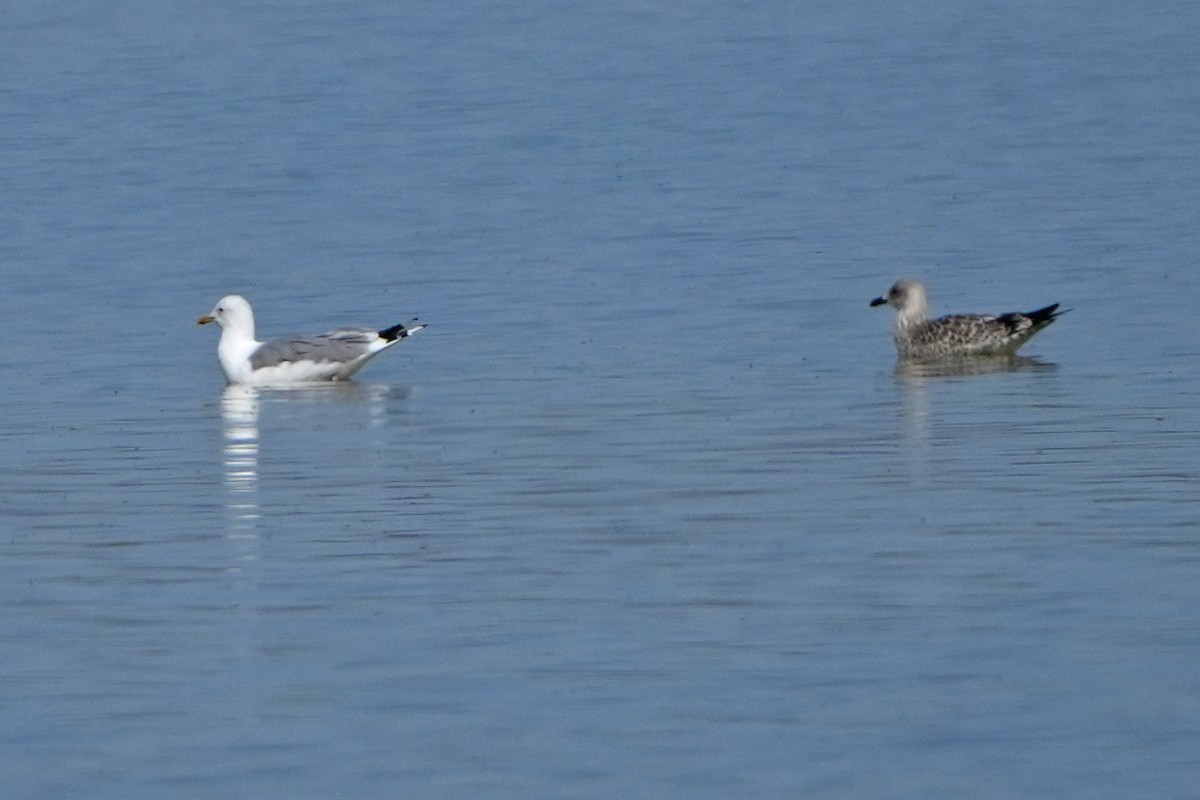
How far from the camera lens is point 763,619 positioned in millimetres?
9336

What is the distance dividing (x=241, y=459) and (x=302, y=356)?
328cm

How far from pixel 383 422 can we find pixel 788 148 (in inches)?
598

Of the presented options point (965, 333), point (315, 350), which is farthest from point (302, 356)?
point (965, 333)

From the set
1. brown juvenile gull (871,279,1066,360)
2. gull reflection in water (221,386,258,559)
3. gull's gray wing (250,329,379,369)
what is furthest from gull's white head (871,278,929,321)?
gull reflection in water (221,386,258,559)

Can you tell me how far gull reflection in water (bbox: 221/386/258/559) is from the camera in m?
11.4

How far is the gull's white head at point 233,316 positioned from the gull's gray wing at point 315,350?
1.50 ft

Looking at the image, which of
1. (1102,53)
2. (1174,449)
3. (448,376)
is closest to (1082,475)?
(1174,449)

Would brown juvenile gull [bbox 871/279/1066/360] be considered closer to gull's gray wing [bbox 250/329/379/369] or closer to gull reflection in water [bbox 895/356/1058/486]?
gull reflection in water [bbox 895/356/1058/486]

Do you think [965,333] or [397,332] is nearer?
[397,332]

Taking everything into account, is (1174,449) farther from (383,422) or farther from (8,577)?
(8,577)

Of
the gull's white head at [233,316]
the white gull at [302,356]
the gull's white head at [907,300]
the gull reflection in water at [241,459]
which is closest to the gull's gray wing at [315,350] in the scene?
the white gull at [302,356]

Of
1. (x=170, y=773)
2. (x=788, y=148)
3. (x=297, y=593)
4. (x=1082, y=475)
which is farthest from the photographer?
(x=788, y=148)

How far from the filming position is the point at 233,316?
17.1 meters

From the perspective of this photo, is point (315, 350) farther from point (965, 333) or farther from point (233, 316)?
point (965, 333)
